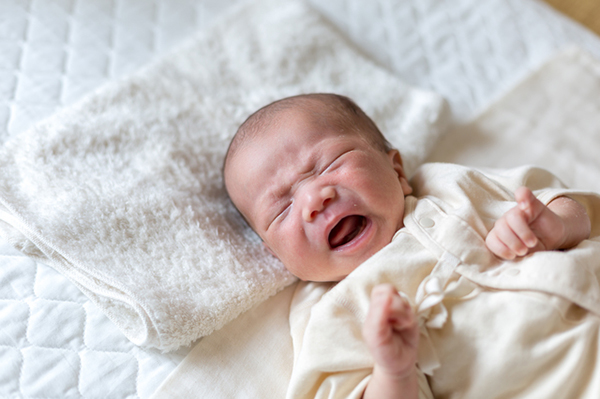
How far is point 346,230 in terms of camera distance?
2.98 ft

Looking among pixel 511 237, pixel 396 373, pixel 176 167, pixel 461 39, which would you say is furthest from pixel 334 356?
pixel 461 39

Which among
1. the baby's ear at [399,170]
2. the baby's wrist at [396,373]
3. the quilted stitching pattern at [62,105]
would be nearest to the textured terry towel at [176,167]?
the quilted stitching pattern at [62,105]

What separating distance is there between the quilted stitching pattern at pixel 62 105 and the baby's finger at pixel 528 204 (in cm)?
64

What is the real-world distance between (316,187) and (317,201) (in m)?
0.04

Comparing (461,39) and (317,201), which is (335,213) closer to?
(317,201)

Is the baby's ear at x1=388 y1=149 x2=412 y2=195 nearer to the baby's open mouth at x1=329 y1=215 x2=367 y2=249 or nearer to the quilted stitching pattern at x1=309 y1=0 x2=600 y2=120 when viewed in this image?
the baby's open mouth at x1=329 y1=215 x2=367 y2=249

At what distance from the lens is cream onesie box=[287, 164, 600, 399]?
0.75 metres

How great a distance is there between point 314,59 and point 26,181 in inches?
29.3

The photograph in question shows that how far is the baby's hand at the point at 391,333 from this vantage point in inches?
26.9

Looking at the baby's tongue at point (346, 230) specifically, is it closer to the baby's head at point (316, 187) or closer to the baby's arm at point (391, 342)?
the baby's head at point (316, 187)

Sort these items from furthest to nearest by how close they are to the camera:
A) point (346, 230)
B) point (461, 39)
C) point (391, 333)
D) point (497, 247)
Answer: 1. point (461, 39)
2. point (346, 230)
3. point (497, 247)
4. point (391, 333)

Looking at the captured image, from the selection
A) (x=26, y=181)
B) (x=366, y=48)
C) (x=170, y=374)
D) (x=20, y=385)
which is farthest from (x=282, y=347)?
(x=366, y=48)

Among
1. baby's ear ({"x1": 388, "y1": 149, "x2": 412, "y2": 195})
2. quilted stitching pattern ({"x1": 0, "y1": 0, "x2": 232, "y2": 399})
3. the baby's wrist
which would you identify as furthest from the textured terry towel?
the baby's wrist

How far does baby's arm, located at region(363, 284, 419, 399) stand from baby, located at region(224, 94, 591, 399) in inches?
1.0
